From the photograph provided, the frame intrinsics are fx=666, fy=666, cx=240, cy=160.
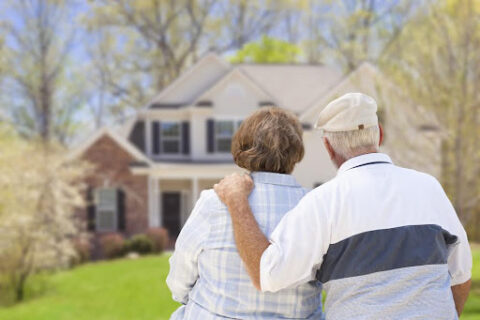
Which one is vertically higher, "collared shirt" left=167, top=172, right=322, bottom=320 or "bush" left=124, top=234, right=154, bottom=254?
"collared shirt" left=167, top=172, right=322, bottom=320

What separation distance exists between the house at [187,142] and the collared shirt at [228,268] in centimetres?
1783

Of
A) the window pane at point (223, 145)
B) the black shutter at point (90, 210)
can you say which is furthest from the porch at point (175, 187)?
the black shutter at point (90, 210)

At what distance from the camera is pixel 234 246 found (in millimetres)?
2568

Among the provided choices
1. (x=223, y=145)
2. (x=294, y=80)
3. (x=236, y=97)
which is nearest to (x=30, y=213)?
(x=223, y=145)

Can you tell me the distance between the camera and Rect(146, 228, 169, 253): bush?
65.6 ft

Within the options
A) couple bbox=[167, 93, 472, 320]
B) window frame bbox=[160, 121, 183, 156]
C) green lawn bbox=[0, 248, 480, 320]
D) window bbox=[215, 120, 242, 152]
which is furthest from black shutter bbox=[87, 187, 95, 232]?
couple bbox=[167, 93, 472, 320]

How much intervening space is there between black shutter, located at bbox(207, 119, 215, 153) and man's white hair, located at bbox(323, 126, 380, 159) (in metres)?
20.3

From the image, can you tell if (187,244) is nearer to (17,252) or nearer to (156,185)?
(17,252)

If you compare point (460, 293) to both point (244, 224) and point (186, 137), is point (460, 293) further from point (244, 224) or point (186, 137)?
point (186, 137)

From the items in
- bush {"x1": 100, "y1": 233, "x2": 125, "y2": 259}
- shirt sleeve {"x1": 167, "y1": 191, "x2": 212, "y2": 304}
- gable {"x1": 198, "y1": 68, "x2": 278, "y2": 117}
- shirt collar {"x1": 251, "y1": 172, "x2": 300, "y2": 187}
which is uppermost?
gable {"x1": 198, "y1": 68, "x2": 278, "y2": 117}

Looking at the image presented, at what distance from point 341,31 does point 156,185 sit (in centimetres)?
1413

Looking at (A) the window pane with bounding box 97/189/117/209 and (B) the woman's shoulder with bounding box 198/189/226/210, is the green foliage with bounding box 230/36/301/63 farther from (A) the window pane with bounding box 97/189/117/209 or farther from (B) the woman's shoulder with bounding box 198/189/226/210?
(B) the woman's shoulder with bounding box 198/189/226/210

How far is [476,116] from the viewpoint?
11.9 m

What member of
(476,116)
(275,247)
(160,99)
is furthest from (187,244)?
(160,99)
